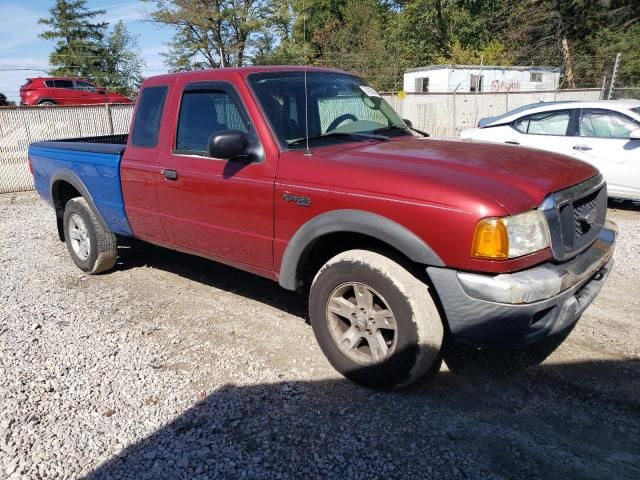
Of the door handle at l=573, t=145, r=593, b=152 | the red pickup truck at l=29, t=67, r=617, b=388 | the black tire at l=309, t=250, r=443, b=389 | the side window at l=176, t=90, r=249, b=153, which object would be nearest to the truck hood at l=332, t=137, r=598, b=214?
the red pickup truck at l=29, t=67, r=617, b=388

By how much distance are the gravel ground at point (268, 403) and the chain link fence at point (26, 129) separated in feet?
25.9

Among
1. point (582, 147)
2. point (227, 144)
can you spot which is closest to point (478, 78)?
point (582, 147)

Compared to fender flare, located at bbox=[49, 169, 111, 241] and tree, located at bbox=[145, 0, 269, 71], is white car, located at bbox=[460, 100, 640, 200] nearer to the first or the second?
fender flare, located at bbox=[49, 169, 111, 241]

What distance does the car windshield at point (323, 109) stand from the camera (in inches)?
138

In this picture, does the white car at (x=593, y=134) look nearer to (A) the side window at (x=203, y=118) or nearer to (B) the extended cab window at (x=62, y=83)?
(A) the side window at (x=203, y=118)

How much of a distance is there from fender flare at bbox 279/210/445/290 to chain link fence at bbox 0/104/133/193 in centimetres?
1026

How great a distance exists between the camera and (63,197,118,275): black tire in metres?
5.12

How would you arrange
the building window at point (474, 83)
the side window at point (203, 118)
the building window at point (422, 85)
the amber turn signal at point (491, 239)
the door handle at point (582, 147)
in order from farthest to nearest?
the building window at point (422, 85) → the building window at point (474, 83) → the door handle at point (582, 147) → the side window at point (203, 118) → the amber turn signal at point (491, 239)

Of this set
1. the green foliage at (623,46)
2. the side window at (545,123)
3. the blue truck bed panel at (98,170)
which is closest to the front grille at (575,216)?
the blue truck bed panel at (98,170)

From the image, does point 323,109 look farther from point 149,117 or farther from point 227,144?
point 149,117

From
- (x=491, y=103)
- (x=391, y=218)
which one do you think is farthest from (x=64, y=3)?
(x=391, y=218)

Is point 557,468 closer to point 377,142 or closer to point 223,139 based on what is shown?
point 377,142

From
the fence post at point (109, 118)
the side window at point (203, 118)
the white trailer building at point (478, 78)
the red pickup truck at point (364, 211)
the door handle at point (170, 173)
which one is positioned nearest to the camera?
the red pickup truck at point (364, 211)

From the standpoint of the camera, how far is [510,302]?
2488 mm
